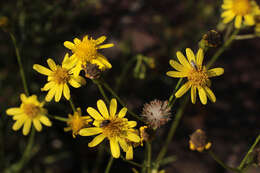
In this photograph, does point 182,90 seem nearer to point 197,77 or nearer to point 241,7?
point 197,77

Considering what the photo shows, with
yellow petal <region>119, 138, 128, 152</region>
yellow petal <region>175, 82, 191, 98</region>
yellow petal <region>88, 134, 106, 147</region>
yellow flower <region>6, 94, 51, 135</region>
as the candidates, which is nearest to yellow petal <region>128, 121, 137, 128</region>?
yellow petal <region>119, 138, 128, 152</region>

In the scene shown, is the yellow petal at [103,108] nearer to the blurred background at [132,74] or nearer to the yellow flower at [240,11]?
the blurred background at [132,74]

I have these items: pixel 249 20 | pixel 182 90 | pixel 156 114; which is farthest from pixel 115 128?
pixel 249 20

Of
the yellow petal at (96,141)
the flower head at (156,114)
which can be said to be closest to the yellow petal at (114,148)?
the yellow petal at (96,141)

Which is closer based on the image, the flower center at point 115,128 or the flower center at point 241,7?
the flower center at point 115,128

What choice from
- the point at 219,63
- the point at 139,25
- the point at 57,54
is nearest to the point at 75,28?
the point at 57,54

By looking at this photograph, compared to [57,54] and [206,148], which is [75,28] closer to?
[57,54]

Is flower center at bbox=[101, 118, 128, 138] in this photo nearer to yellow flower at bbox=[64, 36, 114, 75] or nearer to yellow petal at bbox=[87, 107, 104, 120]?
yellow petal at bbox=[87, 107, 104, 120]
